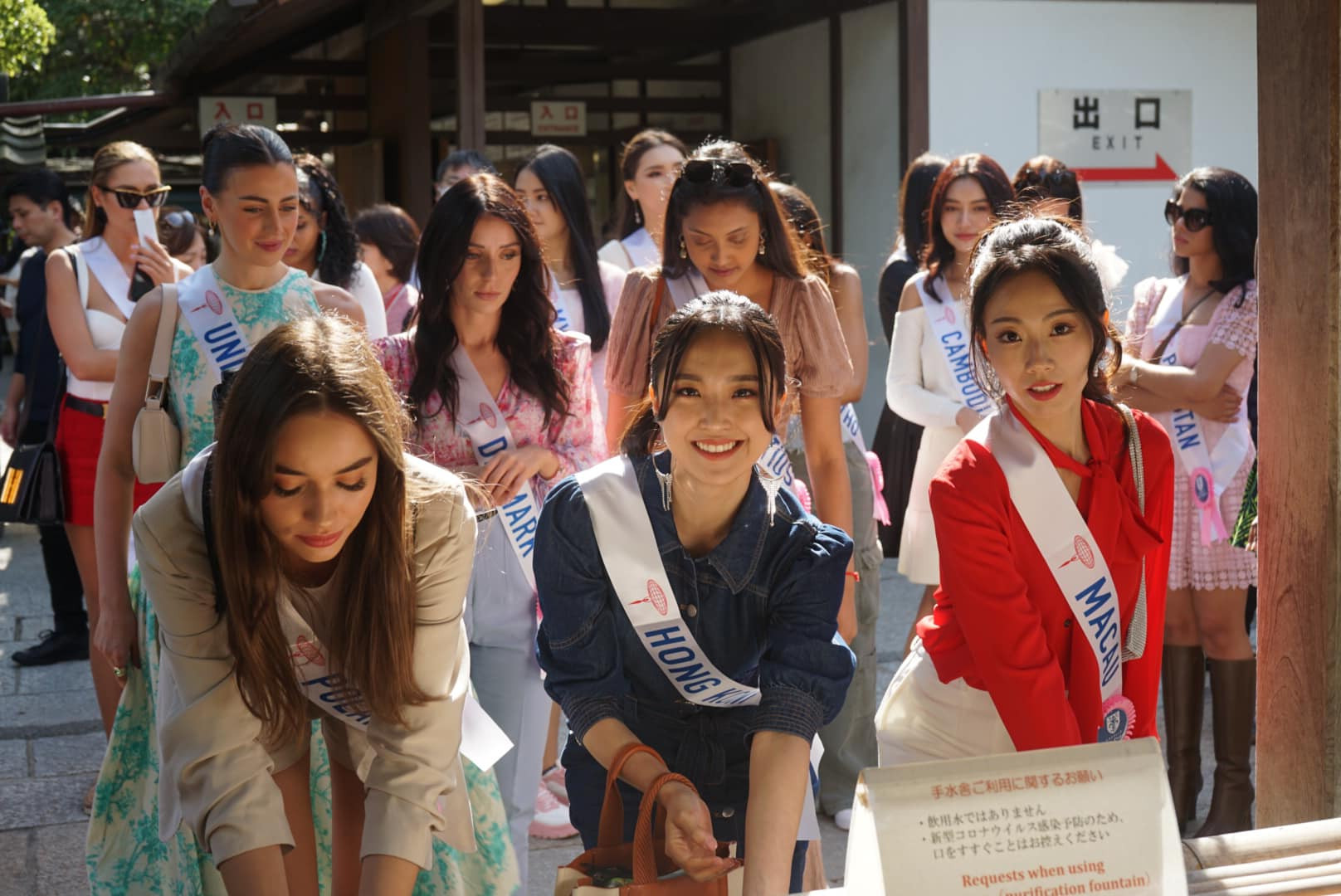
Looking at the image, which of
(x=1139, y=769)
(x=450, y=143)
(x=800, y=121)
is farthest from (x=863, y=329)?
(x=450, y=143)

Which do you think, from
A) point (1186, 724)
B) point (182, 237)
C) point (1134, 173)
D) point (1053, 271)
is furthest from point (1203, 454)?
point (1134, 173)

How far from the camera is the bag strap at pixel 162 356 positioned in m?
2.96

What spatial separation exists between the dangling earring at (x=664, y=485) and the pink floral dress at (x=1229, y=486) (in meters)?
2.08

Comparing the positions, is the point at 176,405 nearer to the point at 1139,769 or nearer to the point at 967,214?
the point at 1139,769

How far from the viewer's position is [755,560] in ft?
7.42

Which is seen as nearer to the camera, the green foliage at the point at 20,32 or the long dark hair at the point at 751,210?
the long dark hair at the point at 751,210

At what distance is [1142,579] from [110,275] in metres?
3.22

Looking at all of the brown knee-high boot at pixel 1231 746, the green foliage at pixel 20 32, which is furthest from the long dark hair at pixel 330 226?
the green foliage at pixel 20 32

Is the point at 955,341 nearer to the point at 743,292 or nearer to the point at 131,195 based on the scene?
the point at 743,292

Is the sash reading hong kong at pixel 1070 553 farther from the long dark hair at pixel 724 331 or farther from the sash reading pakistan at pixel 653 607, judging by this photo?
the sash reading pakistan at pixel 653 607

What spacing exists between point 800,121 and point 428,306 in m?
6.73

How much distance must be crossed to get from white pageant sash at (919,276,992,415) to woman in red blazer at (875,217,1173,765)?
1.67 m

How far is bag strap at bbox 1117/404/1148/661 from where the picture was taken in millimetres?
2396

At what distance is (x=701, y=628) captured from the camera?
228 cm
